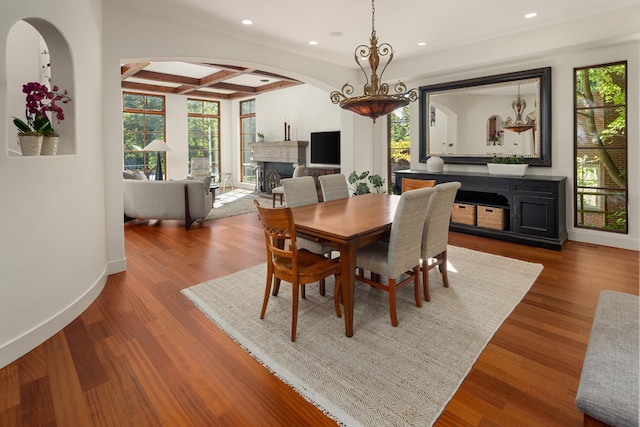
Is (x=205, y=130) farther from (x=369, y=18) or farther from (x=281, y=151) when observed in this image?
(x=369, y=18)

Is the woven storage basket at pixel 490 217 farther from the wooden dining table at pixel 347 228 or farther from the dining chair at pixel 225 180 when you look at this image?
the dining chair at pixel 225 180

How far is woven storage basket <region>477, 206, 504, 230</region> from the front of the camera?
491 centimetres

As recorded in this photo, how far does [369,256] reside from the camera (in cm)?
271

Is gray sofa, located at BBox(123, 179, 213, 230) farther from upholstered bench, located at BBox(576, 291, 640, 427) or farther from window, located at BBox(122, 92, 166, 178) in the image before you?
upholstered bench, located at BBox(576, 291, 640, 427)

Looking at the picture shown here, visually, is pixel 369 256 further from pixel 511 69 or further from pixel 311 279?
pixel 511 69

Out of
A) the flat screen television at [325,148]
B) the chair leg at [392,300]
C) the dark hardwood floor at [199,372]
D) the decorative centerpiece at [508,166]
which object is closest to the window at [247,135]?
the flat screen television at [325,148]

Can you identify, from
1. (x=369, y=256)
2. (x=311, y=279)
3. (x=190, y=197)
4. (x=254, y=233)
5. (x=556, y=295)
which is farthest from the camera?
(x=190, y=197)

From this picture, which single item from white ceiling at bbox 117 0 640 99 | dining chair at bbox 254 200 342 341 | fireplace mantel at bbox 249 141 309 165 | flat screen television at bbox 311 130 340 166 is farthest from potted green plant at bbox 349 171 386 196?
dining chair at bbox 254 200 342 341

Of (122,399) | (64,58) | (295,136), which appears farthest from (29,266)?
(295,136)

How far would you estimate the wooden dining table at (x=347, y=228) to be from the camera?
2.38 metres

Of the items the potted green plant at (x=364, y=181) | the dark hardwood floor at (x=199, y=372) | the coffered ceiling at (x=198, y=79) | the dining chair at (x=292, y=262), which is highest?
the coffered ceiling at (x=198, y=79)

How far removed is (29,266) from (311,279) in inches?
71.4

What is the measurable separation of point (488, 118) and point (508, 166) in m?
0.92

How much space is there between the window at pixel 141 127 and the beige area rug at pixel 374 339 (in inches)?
296
